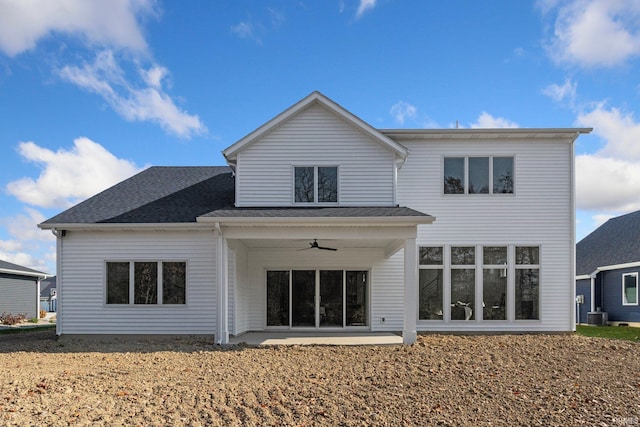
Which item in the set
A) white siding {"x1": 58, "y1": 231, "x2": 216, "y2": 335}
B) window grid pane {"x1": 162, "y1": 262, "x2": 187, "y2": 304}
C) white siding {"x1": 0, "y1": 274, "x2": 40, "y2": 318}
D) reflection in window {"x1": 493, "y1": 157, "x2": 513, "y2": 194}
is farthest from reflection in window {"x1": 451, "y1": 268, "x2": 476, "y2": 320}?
white siding {"x1": 0, "y1": 274, "x2": 40, "y2": 318}

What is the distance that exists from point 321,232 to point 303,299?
12.8 ft

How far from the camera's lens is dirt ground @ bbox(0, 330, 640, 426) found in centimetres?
653

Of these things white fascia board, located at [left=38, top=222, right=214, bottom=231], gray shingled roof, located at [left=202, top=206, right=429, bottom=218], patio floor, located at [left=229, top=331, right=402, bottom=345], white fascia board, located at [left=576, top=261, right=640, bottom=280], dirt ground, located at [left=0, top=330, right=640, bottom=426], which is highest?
gray shingled roof, located at [left=202, top=206, right=429, bottom=218]

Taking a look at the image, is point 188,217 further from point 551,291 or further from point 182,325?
point 551,291

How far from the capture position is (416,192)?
49.4ft

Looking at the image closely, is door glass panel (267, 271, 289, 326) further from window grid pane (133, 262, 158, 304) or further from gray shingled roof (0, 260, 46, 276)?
gray shingled roof (0, 260, 46, 276)

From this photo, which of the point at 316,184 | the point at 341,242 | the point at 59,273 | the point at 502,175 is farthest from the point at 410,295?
the point at 59,273

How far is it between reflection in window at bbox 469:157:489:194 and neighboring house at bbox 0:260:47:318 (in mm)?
24039

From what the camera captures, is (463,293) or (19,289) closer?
(463,293)

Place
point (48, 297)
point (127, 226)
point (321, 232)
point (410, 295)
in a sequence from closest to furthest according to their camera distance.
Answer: point (410, 295)
point (321, 232)
point (127, 226)
point (48, 297)

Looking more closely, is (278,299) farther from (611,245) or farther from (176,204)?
(611,245)

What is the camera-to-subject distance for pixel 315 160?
564 inches

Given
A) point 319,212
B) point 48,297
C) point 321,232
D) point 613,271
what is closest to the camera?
point 321,232

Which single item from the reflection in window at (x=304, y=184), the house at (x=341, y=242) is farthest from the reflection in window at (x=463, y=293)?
the reflection in window at (x=304, y=184)
